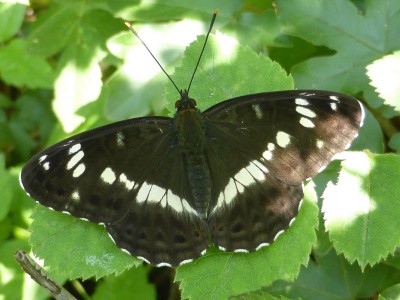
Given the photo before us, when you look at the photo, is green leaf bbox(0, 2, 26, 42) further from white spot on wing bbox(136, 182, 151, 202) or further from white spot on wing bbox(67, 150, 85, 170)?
white spot on wing bbox(136, 182, 151, 202)

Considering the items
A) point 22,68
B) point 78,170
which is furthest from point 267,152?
point 22,68

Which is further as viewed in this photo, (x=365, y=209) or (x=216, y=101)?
(x=216, y=101)

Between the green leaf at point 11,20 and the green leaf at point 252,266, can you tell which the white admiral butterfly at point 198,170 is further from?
the green leaf at point 11,20

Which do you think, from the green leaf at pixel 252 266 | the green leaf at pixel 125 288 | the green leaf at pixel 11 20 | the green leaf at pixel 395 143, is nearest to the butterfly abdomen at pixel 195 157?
the green leaf at pixel 252 266

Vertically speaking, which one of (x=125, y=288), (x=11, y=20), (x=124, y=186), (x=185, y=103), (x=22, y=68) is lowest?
(x=125, y=288)

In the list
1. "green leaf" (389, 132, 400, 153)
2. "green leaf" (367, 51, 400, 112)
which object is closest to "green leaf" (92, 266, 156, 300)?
"green leaf" (389, 132, 400, 153)

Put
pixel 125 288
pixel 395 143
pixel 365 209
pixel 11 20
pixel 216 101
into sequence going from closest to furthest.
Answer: pixel 365 209, pixel 216 101, pixel 395 143, pixel 125 288, pixel 11 20

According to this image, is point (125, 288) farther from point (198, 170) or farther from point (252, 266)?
point (252, 266)
